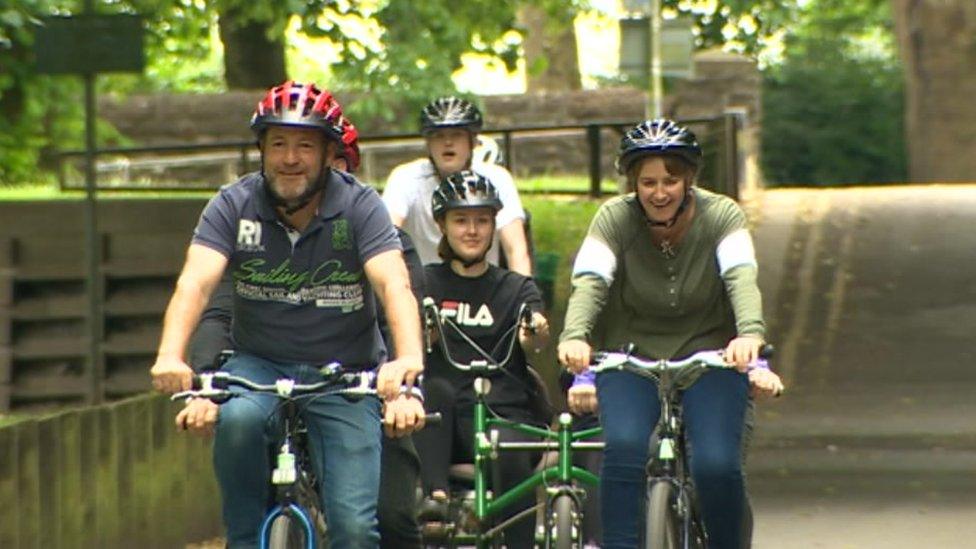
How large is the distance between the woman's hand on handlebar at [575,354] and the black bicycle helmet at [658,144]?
0.60 meters

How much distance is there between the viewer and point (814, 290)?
58.1ft

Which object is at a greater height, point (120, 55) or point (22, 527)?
point (120, 55)

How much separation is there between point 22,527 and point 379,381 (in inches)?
86.9

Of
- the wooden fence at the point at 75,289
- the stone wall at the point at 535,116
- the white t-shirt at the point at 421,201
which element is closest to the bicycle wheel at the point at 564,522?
the white t-shirt at the point at 421,201

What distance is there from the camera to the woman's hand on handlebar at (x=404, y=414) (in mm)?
6480

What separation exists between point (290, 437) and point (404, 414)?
42 cm

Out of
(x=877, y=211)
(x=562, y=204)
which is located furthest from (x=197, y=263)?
(x=877, y=211)

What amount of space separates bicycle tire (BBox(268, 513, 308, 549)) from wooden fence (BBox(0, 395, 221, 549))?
5.87 ft

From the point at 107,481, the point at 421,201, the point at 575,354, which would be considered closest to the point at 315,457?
the point at 575,354

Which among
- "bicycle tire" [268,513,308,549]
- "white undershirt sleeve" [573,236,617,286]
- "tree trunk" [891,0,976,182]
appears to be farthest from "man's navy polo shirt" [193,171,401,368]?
"tree trunk" [891,0,976,182]

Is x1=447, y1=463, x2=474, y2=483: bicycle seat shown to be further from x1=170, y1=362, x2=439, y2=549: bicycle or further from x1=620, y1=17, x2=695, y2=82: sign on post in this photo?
x1=620, y1=17, x2=695, y2=82: sign on post

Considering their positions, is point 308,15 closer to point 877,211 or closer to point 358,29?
point 358,29

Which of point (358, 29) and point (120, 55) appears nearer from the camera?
point (120, 55)

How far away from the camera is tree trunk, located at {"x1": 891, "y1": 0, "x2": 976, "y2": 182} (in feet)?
86.4
